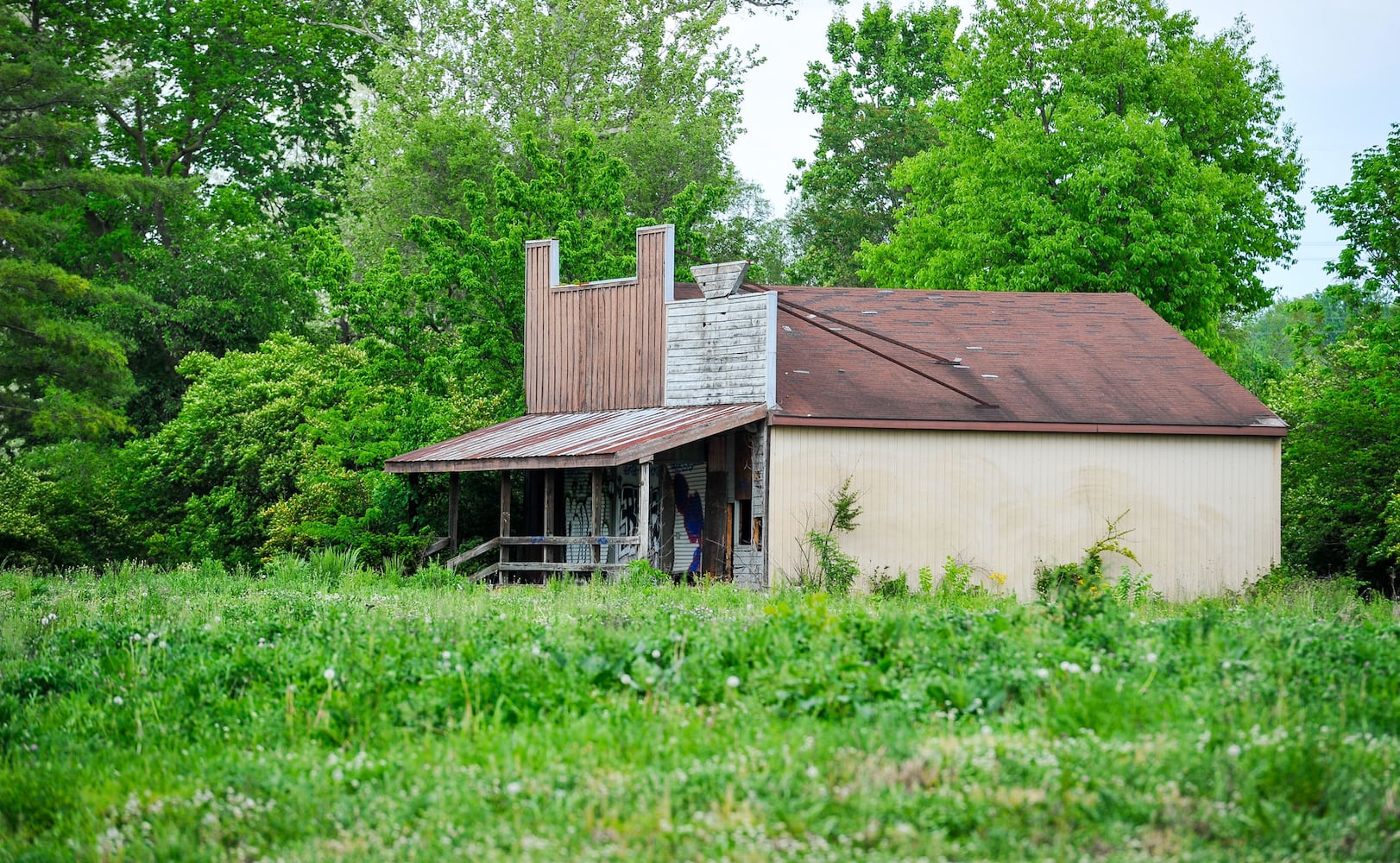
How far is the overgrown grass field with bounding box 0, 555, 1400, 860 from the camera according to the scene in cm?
698

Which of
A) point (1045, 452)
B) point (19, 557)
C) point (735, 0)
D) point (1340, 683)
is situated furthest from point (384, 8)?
point (1340, 683)

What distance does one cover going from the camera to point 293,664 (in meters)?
10.6

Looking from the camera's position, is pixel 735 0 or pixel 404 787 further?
pixel 735 0

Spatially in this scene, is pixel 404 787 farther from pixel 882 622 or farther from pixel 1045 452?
pixel 1045 452

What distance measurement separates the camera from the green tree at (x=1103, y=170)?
108 feet

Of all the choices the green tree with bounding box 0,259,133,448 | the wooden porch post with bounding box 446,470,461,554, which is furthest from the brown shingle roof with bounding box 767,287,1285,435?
the green tree with bounding box 0,259,133,448

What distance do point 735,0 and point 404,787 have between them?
1808 inches

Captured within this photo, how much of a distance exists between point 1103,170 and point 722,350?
13.5 meters

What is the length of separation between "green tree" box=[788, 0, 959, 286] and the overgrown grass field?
41565 millimetres

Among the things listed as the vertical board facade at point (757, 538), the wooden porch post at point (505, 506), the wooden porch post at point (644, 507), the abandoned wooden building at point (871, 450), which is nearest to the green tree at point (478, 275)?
the abandoned wooden building at point (871, 450)

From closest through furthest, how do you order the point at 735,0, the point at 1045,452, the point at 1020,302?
the point at 1045,452 < the point at 1020,302 < the point at 735,0

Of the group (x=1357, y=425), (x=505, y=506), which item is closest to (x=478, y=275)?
(x=505, y=506)

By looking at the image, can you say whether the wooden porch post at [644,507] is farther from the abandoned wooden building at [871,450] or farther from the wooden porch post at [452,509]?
the wooden porch post at [452,509]

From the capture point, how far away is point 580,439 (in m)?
22.2
